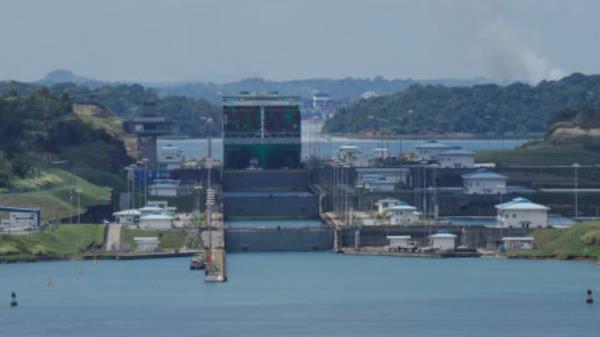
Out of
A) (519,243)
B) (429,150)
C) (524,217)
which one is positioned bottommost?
(519,243)

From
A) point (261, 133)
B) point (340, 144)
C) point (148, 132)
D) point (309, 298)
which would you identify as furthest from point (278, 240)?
point (340, 144)

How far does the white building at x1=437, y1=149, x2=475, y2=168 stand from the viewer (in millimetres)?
115338

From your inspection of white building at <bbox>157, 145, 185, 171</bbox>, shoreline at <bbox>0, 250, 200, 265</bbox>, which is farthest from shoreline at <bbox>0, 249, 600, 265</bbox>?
white building at <bbox>157, 145, 185, 171</bbox>

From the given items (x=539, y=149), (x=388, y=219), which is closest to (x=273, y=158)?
(x=539, y=149)

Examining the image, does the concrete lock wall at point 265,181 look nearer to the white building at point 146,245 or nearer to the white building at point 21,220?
the white building at point 21,220

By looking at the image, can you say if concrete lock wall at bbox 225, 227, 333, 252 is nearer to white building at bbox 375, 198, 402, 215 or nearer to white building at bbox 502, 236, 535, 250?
white building at bbox 502, 236, 535, 250

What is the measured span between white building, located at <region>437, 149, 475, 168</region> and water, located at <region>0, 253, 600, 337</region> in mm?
32909

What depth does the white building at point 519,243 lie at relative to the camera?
275ft

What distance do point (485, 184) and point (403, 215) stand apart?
41.7 feet

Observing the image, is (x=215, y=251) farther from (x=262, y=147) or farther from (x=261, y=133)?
(x=261, y=133)

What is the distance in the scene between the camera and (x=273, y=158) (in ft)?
399

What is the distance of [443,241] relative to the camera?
84438mm

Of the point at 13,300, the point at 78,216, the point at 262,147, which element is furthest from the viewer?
the point at 262,147

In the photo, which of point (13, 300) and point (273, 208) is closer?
point (13, 300)
